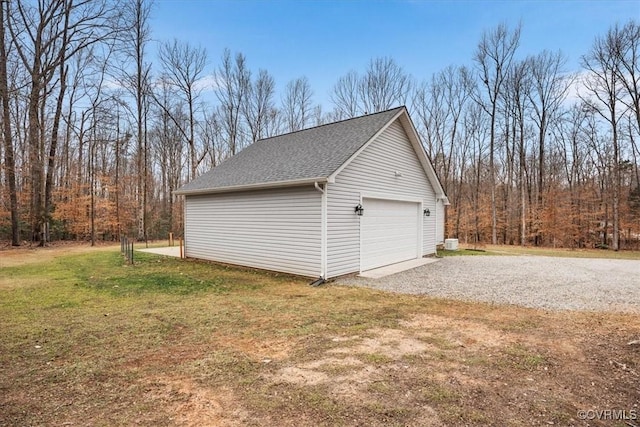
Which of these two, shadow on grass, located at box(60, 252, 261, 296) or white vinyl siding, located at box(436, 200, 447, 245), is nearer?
shadow on grass, located at box(60, 252, 261, 296)

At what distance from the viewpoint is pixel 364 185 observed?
922cm

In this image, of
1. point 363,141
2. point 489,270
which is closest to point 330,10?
point 363,141

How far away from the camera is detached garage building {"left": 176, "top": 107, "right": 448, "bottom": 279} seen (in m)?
8.27

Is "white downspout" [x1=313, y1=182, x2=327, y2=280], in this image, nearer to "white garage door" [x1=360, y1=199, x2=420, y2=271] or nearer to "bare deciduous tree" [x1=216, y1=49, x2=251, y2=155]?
"white garage door" [x1=360, y1=199, x2=420, y2=271]

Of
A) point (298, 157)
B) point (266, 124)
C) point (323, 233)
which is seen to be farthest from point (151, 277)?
point (266, 124)

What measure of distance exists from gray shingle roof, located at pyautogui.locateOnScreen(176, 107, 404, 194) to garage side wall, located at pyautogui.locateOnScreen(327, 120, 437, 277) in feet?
1.32

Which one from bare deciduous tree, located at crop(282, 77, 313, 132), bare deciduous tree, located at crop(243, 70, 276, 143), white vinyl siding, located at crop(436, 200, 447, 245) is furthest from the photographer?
bare deciduous tree, located at crop(282, 77, 313, 132)

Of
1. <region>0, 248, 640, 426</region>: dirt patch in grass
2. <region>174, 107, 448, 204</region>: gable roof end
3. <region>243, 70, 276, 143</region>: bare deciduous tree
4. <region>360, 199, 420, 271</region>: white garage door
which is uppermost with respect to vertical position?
<region>243, 70, 276, 143</region>: bare deciduous tree

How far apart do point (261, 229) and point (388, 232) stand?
3.98m

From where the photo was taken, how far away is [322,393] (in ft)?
9.56

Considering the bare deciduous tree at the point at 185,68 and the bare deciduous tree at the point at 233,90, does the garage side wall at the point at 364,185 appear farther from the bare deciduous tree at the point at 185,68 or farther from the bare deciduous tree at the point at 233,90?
the bare deciduous tree at the point at 233,90

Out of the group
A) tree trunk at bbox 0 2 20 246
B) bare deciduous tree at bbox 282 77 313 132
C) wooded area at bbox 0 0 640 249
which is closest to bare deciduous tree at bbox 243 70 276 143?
wooded area at bbox 0 0 640 249

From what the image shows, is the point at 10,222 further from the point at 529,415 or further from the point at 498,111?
the point at 498,111

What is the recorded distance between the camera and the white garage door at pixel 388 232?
9.51 metres
